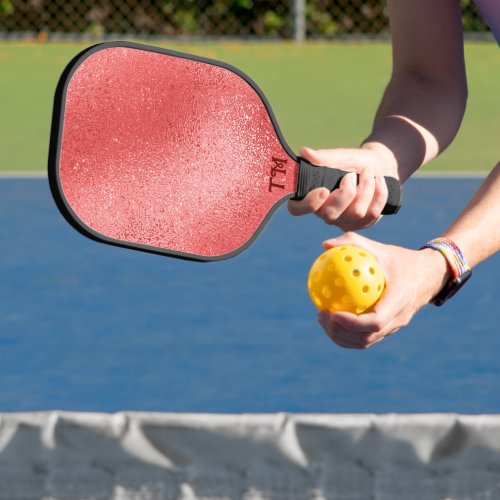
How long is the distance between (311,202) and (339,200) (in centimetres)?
7

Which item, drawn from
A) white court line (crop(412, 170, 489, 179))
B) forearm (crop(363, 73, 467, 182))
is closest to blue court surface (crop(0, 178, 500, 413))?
white court line (crop(412, 170, 489, 179))

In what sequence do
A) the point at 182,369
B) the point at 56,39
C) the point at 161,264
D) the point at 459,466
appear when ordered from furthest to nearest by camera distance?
the point at 56,39 < the point at 161,264 < the point at 182,369 < the point at 459,466

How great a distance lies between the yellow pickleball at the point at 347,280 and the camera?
2.07m

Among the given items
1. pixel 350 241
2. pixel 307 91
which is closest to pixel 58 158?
pixel 350 241

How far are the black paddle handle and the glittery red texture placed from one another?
0.9 inches

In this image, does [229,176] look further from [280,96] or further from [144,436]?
[280,96]

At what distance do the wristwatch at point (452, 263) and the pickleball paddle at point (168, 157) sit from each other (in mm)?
249

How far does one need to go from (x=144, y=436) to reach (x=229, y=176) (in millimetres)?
488

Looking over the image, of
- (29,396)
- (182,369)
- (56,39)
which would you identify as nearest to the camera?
(29,396)

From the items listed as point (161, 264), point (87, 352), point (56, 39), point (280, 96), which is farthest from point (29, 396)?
point (56, 39)

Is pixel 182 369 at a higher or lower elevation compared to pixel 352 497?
lower

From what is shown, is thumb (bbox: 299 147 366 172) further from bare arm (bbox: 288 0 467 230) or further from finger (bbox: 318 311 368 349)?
finger (bbox: 318 311 368 349)

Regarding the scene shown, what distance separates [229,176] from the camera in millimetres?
2443

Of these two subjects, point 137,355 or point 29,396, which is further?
point 137,355
